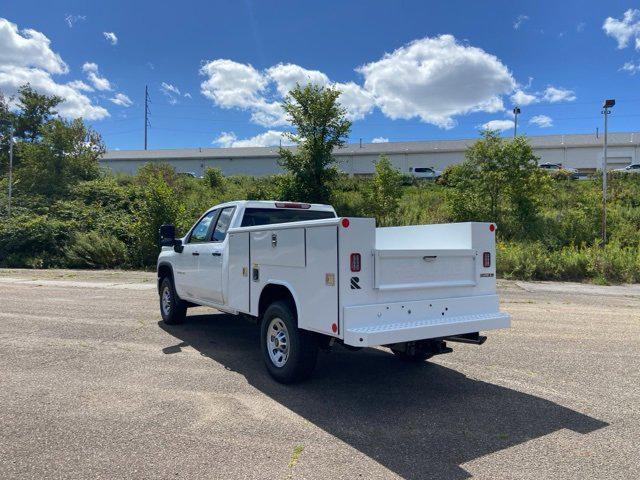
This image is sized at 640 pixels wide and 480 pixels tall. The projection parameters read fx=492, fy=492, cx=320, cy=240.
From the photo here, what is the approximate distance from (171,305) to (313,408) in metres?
4.63

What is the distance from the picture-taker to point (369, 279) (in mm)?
4629

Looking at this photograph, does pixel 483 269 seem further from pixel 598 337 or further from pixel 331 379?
pixel 598 337

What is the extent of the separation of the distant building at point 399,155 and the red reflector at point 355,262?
47.2m

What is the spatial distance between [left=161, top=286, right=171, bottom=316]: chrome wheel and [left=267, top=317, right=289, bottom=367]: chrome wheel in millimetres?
3760

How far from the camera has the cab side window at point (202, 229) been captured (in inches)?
298

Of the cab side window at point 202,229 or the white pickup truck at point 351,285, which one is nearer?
the white pickup truck at point 351,285

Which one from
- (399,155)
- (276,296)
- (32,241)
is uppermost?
(399,155)

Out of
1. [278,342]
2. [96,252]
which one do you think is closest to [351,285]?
[278,342]

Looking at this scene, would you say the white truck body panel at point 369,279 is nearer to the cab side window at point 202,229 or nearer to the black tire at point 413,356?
the black tire at point 413,356

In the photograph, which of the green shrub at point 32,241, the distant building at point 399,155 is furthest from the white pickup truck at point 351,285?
the distant building at point 399,155

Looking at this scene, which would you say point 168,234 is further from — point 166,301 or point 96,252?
point 96,252

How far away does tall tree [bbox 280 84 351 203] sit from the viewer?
25.8m

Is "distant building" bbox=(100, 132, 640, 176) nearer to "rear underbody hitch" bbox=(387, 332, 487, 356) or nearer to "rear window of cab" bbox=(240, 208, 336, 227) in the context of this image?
"rear window of cab" bbox=(240, 208, 336, 227)

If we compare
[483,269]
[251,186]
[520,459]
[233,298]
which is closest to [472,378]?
[483,269]
